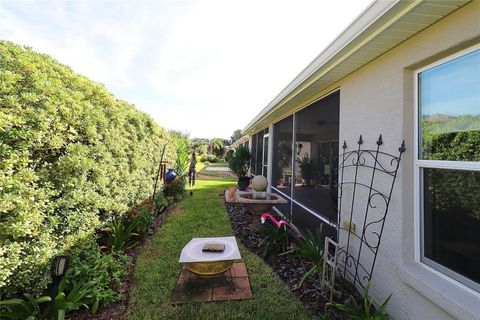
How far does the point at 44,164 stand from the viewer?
2.33m

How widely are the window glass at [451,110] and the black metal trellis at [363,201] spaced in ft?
0.91

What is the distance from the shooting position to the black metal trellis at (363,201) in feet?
8.21

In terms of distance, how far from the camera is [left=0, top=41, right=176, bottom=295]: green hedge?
6.26ft

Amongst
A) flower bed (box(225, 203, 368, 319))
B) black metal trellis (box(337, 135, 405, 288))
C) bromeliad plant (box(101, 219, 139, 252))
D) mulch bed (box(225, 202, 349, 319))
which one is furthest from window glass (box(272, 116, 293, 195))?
bromeliad plant (box(101, 219, 139, 252))

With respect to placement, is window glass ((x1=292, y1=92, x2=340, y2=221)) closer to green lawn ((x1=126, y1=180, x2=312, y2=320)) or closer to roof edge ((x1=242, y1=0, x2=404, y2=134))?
roof edge ((x1=242, y1=0, x2=404, y2=134))

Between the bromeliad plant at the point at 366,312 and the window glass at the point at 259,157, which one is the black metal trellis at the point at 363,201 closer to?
the bromeliad plant at the point at 366,312

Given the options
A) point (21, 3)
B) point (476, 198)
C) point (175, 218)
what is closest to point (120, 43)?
point (21, 3)

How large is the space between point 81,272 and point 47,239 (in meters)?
0.79

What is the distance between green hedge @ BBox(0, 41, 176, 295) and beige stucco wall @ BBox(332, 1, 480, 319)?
12.4 feet

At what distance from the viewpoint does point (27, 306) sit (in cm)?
210

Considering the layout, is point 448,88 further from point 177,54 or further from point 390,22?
point 177,54

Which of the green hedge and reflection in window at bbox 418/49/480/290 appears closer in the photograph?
reflection in window at bbox 418/49/480/290

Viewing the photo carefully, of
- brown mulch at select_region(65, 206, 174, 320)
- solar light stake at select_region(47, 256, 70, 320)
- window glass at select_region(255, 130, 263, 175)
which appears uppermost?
window glass at select_region(255, 130, 263, 175)

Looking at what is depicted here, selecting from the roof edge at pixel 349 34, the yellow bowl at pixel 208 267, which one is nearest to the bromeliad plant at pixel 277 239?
the yellow bowl at pixel 208 267
